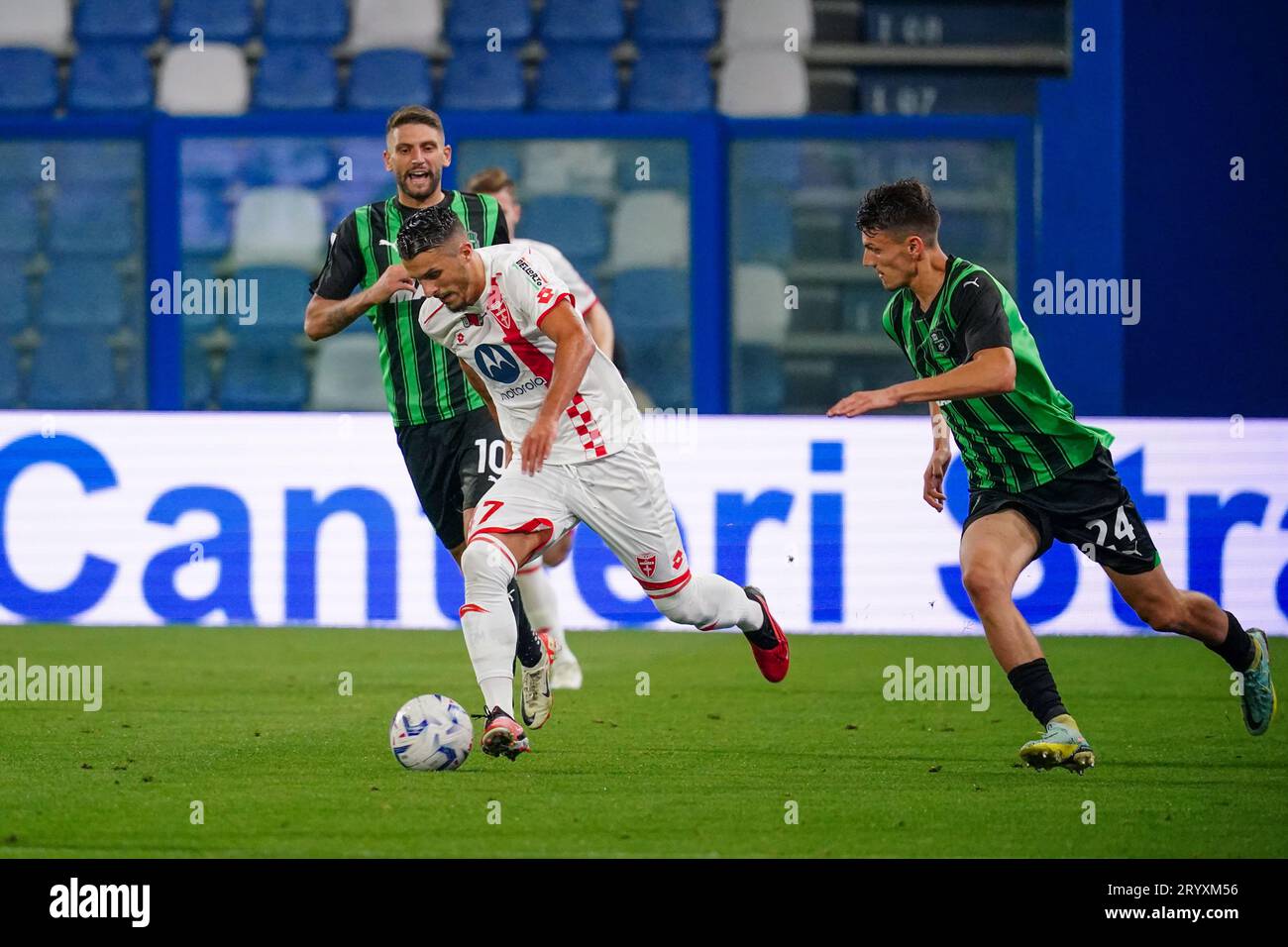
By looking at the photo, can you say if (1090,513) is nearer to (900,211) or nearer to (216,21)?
(900,211)

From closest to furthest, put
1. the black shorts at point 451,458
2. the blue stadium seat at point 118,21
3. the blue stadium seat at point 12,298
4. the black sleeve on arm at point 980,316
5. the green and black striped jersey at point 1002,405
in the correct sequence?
the black sleeve on arm at point 980,316 → the green and black striped jersey at point 1002,405 → the black shorts at point 451,458 → the blue stadium seat at point 12,298 → the blue stadium seat at point 118,21

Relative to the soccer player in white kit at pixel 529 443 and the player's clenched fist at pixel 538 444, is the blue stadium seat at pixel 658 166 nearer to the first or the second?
the soccer player in white kit at pixel 529 443

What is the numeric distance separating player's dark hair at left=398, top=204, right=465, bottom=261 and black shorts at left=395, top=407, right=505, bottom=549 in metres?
1.24

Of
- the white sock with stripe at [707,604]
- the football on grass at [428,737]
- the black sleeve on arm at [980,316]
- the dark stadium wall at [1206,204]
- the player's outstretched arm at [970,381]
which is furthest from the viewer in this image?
the dark stadium wall at [1206,204]

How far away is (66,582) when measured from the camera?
1017cm

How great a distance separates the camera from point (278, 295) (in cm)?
1215

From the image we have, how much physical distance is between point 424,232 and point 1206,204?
6.91 meters

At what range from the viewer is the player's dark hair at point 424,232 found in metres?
Result: 5.84

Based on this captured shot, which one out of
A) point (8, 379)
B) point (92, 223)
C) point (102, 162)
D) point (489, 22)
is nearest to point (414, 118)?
point (102, 162)

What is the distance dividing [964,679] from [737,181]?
4.45m

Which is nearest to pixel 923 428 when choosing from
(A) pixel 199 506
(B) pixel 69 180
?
(A) pixel 199 506

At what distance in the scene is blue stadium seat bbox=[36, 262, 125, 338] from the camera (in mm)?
12070

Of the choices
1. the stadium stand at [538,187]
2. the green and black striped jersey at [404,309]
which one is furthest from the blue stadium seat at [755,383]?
the green and black striped jersey at [404,309]

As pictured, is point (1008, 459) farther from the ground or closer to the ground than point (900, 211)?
closer to the ground
